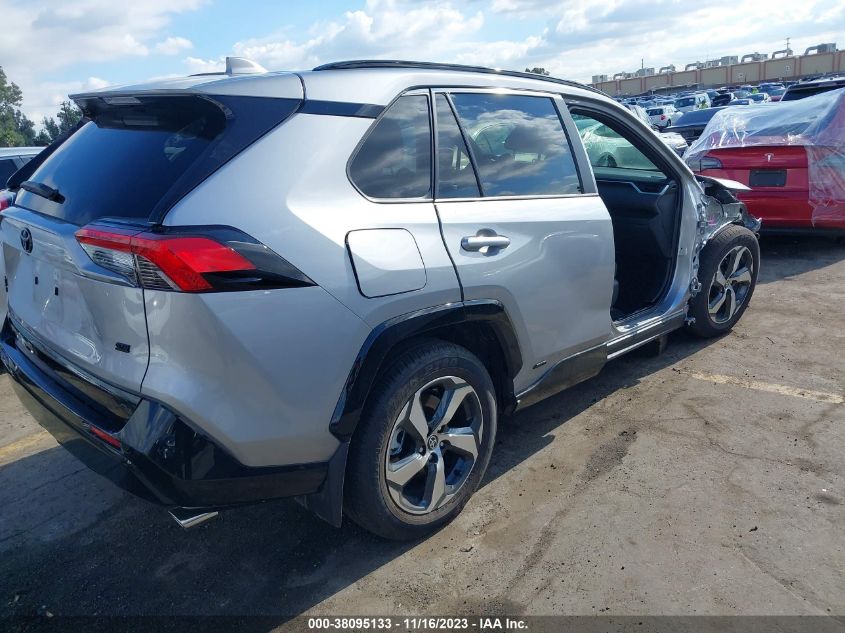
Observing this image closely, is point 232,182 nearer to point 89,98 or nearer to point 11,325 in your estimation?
point 89,98

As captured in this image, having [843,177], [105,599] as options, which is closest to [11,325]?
[105,599]

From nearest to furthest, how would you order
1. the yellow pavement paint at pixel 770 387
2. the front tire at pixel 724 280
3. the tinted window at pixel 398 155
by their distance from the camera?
the tinted window at pixel 398 155 < the yellow pavement paint at pixel 770 387 < the front tire at pixel 724 280

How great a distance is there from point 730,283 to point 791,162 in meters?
2.54

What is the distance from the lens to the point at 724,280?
4.82 m

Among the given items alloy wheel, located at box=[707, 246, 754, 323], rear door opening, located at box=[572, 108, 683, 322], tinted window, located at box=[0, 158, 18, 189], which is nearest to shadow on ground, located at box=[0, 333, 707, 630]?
rear door opening, located at box=[572, 108, 683, 322]

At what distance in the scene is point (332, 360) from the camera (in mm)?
2262

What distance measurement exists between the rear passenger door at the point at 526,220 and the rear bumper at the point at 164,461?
104cm

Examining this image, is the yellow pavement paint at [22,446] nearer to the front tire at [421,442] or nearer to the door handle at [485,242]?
the front tire at [421,442]

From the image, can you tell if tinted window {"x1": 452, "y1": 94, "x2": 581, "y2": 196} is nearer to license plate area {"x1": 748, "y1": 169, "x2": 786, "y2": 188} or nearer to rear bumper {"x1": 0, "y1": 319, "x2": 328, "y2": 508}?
rear bumper {"x1": 0, "y1": 319, "x2": 328, "y2": 508}

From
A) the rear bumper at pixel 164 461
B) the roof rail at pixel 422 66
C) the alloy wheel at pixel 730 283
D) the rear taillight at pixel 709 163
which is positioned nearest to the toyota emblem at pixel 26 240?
the rear bumper at pixel 164 461

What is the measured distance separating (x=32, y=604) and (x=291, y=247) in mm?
1748

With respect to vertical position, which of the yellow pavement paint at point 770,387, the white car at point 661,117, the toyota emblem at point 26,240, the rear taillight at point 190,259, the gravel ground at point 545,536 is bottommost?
the yellow pavement paint at point 770,387

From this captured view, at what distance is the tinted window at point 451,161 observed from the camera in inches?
108

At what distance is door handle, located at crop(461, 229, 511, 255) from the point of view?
2701 millimetres
